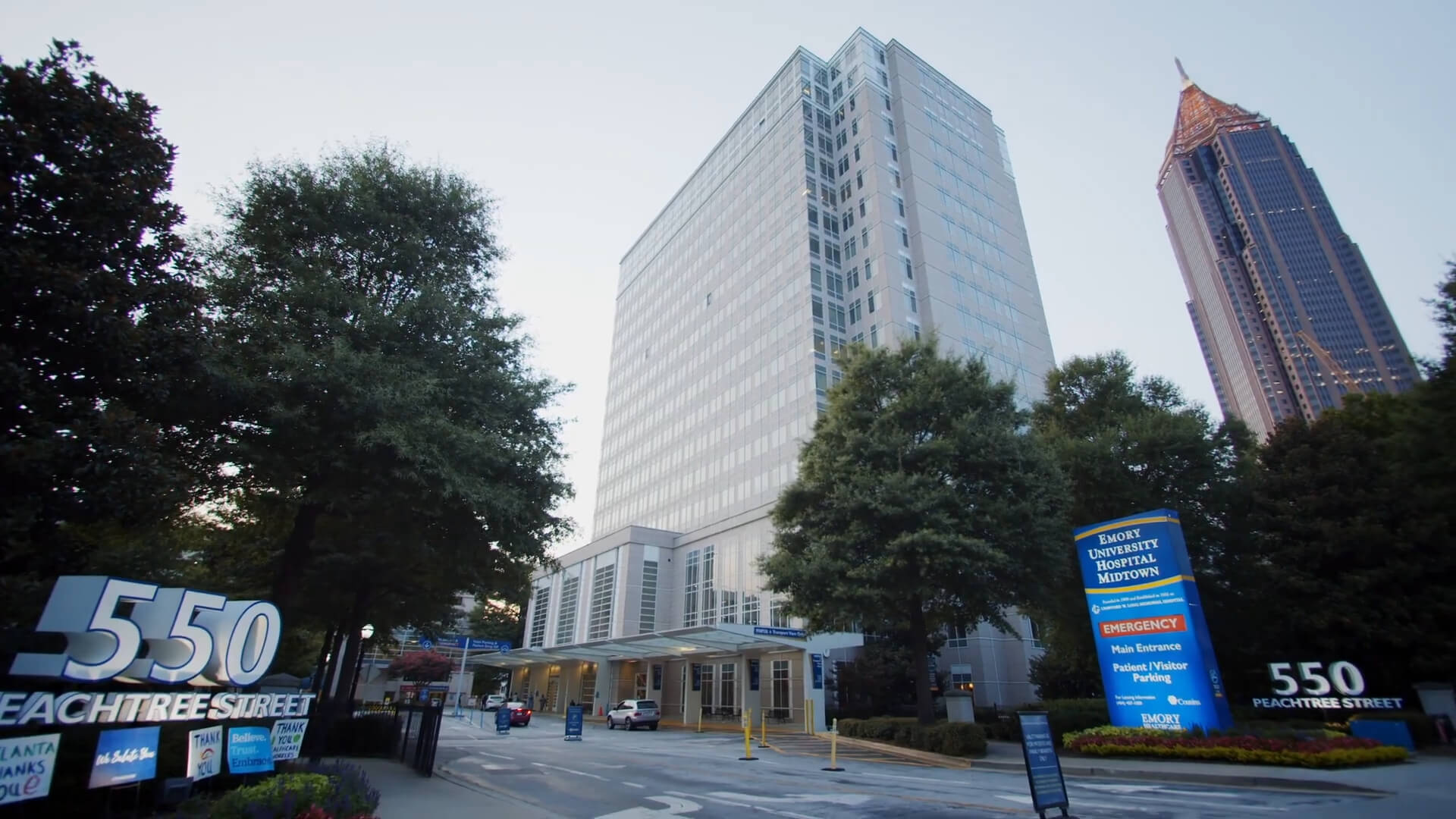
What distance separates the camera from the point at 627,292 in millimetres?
96562

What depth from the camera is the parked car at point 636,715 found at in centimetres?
3975

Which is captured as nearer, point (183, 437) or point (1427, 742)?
point (183, 437)

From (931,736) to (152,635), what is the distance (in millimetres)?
20477

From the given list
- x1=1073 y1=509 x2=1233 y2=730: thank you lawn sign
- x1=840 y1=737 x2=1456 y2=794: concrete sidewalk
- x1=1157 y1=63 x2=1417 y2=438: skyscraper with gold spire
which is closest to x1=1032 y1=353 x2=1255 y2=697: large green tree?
x1=1073 y1=509 x2=1233 y2=730: thank you lawn sign

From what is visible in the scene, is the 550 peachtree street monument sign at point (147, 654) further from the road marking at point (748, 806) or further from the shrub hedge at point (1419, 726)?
the shrub hedge at point (1419, 726)

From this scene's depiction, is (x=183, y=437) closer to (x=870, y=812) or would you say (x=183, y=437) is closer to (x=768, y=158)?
(x=870, y=812)

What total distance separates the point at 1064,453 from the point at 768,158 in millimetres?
51612

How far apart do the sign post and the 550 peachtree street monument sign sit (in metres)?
11.0

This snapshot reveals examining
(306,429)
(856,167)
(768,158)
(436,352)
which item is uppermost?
(768,158)

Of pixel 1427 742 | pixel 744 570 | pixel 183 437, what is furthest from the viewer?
pixel 744 570

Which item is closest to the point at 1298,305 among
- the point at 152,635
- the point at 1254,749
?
the point at 1254,749

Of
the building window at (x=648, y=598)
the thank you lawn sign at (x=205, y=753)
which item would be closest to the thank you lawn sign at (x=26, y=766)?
the thank you lawn sign at (x=205, y=753)

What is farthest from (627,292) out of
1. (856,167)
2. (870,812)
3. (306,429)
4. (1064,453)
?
(870,812)

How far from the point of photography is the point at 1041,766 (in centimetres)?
1002
